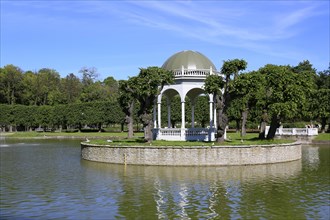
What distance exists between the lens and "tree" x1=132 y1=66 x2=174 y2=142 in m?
40.4

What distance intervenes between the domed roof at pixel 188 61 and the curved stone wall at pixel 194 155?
1422cm

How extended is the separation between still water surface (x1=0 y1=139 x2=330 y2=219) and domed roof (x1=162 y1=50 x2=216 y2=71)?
A: 53.1ft

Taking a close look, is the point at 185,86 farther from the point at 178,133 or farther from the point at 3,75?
the point at 3,75

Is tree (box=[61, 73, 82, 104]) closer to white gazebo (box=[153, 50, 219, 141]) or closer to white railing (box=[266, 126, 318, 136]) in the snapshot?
white railing (box=[266, 126, 318, 136])

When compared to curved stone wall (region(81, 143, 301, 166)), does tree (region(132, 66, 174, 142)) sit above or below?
above

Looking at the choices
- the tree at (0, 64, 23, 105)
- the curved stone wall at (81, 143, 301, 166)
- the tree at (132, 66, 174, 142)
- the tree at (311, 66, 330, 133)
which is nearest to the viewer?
the curved stone wall at (81, 143, 301, 166)

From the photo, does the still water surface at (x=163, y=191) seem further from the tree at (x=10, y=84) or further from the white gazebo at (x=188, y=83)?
the tree at (x=10, y=84)

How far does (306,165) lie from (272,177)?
8676mm

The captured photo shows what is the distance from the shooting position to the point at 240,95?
1561 inches

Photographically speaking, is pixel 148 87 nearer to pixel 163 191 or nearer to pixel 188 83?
pixel 188 83

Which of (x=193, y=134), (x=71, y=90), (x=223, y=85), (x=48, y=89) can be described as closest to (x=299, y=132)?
(x=193, y=134)

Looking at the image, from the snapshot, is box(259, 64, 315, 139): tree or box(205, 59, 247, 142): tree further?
box(259, 64, 315, 139): tree

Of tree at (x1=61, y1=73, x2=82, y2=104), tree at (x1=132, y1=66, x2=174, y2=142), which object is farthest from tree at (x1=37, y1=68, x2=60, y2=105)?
tree at (x1=132, y1=66, x2=174, y2=142)

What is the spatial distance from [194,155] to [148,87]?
9.19 m
